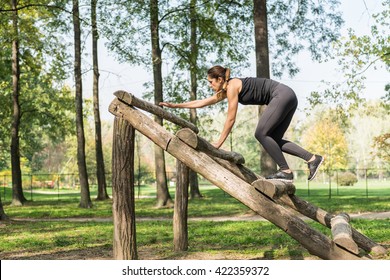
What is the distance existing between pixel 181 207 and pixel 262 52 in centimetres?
979

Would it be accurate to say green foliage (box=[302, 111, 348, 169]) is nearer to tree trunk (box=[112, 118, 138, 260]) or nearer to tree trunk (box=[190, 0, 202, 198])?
tree trunk (box=[190, 0, 202, 198])

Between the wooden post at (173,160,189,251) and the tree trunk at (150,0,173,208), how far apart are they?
43.0 ft

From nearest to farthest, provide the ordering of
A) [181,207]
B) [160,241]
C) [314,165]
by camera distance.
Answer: [314,165] → [181,207] → [160,241]

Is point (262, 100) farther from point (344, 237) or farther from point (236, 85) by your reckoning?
point (344, 237)

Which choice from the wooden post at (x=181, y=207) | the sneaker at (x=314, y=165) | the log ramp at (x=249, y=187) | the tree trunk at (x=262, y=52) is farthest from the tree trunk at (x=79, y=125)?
the sneaker at (x=314, y=165)

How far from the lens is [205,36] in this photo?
25.5 m

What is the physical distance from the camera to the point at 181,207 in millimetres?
9266

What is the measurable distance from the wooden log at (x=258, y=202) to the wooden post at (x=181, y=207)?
10.1ft

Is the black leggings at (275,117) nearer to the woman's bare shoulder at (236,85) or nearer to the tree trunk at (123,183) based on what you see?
the woman's bare shoulder at (236,85)

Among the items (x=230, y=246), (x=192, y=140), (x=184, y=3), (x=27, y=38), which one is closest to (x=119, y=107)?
(x=192, y=140)

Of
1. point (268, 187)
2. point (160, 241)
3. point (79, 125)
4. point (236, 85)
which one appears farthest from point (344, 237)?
point (79, 125)

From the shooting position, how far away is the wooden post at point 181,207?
9188mm

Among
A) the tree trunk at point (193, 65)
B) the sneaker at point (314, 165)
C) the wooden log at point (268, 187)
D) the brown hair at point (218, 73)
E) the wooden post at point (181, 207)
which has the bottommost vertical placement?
the wooden post at point (181, 207)

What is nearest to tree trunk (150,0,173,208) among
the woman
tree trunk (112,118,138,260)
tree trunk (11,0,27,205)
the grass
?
tree trunk (11,0,27,205)
